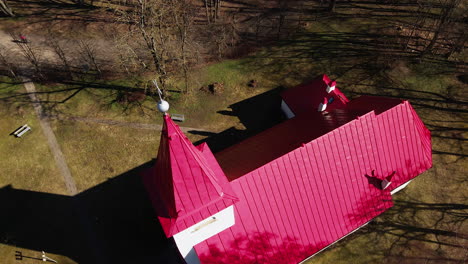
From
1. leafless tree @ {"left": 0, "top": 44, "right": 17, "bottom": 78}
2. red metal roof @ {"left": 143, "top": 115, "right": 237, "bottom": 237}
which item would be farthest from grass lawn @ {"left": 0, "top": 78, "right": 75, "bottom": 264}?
red metal roof @ {"left": 143, "top": 115, "right": 237, "bottom": 237}

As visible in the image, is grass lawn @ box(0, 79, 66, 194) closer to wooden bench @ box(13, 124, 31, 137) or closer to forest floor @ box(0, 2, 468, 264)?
forest floor @ box(0, 2, 468, 264)

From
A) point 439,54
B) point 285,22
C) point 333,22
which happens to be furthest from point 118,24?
point 439,54

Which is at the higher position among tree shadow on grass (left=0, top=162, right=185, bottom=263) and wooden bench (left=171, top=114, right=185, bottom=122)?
wooden bench (left=171, top=114, right=185, bottom=122)

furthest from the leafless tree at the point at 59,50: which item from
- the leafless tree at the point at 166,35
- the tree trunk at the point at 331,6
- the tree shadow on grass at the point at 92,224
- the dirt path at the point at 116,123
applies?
the tree trunk at the point at 331,6

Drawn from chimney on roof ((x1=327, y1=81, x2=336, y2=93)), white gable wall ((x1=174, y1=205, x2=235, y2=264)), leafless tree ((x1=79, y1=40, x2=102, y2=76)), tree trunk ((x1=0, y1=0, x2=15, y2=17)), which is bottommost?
white gable wall ((x1=174, y1=205, x2=235, y2=264))

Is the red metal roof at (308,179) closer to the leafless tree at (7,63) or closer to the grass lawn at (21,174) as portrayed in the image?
the grass lawn at (21,174)

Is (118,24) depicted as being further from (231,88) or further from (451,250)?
(451,250)

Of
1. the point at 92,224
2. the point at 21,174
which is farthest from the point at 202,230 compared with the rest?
the point at 21,174

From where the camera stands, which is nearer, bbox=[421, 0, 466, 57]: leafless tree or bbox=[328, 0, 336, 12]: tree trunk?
bbox=[421, 0, 466, 57]: leafless tree
